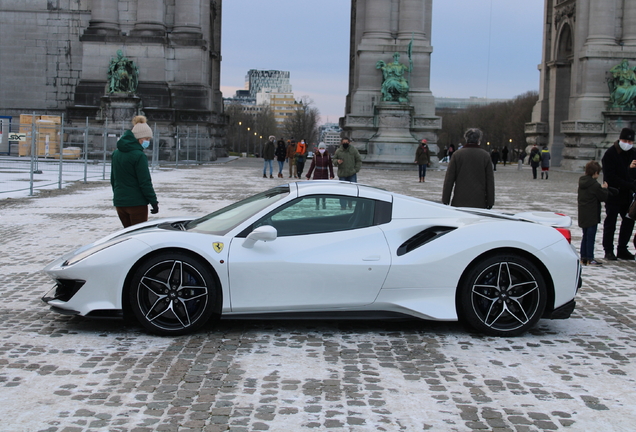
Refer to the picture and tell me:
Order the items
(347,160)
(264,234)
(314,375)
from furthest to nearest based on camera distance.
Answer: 1. (347,160)
2. (264,234)
3. (314,375)

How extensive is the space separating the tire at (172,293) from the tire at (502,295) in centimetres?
212

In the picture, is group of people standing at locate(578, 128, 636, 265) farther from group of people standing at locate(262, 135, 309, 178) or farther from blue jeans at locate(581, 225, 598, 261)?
group of people standing at locate(262, 135, 309, 178)

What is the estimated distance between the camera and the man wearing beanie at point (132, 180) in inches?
360

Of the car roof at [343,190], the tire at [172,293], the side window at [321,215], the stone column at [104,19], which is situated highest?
the stone column at [104,19]

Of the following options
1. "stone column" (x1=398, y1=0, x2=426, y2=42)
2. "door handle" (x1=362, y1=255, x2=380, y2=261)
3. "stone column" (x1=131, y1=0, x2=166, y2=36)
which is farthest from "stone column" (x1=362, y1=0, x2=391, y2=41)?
"door handle" (x1=362, y1=255, x2=380, y2=261)

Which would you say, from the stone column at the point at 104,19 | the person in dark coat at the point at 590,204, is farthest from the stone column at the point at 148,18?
the person in dark coat at the point at 590,204

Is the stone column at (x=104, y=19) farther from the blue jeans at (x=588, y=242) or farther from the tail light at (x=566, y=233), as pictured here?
the tail light at (x=566, y=233)

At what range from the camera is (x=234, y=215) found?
7.12 m

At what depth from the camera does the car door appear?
6527 millimetres

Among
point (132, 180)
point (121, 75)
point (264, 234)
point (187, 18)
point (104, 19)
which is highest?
point (187, 18)

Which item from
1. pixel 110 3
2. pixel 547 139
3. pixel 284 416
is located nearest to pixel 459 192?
pixel 284 416

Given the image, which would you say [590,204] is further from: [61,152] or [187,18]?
[187,18]

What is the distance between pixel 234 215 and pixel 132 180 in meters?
2.53

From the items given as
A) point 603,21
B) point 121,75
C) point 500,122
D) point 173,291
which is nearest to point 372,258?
point 173,291
